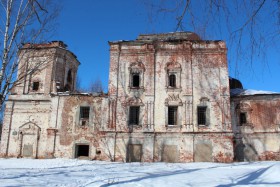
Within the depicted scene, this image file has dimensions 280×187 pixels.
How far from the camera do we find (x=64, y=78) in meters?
25.8

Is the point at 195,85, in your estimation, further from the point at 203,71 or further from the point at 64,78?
the point at 64,78

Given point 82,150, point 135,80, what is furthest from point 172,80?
point 82,150

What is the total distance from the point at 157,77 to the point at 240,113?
22.9 feet

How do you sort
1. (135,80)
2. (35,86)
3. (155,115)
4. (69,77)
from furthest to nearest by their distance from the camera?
(69,77) < (35,86) < (135,80) < (155,115)

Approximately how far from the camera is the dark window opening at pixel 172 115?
71.6 ft

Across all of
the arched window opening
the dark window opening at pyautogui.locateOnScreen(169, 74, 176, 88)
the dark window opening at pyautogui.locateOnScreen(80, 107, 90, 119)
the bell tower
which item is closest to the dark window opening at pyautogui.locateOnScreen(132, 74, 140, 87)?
the dark window opening at pyautogui.locateOnScreen(169, 74, 176, 88)

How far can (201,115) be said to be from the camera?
71.6ft

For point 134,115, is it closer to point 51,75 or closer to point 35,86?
point 51,75

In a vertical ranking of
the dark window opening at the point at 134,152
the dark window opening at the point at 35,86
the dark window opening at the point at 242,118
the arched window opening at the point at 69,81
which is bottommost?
the dark window opening at the point at 134,152

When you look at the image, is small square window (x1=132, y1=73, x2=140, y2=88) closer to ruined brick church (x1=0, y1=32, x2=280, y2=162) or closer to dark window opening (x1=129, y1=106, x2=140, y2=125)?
ruined brick church (x1=0, y1=32, x2=280, y2=162)

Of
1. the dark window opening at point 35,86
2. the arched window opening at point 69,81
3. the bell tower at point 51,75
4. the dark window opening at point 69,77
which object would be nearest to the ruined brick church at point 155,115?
the bell tower at point 51,75

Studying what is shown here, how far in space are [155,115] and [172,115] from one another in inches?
51.2

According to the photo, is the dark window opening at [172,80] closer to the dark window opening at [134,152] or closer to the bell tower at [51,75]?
the dark window opening at [134,152]

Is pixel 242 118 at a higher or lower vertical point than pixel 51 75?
lower
